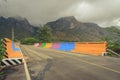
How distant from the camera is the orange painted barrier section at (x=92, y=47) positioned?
21.6 meters

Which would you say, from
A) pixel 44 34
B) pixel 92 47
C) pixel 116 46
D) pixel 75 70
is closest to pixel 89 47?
pixel 92 47

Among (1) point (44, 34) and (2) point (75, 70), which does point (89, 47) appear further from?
(1) point (44, 34)

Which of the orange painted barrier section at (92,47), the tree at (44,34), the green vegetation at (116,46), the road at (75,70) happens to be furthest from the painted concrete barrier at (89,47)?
the tree at (44,34)

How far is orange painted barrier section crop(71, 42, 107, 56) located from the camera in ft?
70.8

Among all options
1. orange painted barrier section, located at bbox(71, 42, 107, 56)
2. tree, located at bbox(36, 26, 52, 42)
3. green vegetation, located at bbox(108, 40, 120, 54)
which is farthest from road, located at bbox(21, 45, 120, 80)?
tree, located at bbox(36, 26, 52, 42)

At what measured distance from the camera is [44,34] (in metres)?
129

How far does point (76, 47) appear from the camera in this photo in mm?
28078

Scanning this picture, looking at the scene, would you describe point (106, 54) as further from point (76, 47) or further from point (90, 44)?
point (76, 47)

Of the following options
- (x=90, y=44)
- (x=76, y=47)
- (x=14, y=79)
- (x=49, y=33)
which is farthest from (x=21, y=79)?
(x=49, y=33)

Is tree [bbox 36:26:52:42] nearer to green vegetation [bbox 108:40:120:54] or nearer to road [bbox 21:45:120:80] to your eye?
green vegetation [bbox 108:40:120:54]

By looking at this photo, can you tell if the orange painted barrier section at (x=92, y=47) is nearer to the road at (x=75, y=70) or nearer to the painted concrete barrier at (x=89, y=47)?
the painted concrete barrier at (x=89, y=47)

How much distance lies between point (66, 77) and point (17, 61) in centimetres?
621

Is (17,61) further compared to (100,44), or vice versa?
(100,44)

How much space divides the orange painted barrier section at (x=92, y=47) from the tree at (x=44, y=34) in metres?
99.2
